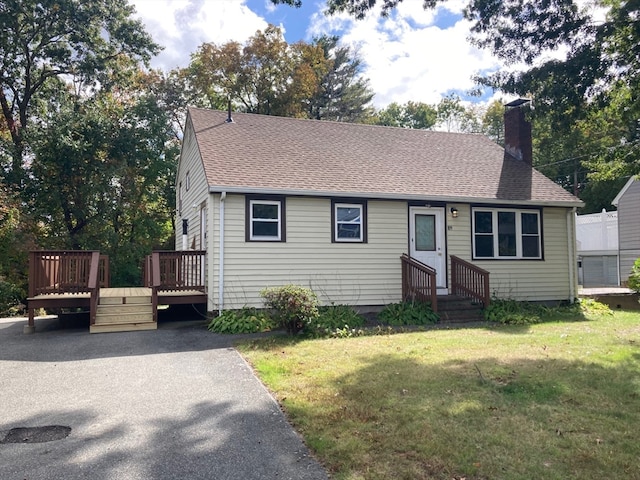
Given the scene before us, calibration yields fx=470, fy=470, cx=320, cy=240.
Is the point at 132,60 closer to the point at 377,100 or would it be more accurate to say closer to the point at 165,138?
the point at 165,138

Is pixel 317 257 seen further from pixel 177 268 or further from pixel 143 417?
pixel 143 417

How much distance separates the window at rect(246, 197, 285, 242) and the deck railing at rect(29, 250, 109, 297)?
3.34 metres

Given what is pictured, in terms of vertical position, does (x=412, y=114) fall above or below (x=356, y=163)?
above

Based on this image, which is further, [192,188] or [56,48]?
[56,48]

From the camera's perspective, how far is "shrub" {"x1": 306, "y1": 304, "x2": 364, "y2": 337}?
9.06m

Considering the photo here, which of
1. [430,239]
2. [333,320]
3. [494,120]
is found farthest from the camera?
[494,120]

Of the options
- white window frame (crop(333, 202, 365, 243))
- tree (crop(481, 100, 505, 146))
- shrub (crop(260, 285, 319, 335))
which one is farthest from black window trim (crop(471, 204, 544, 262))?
tree (crop(481, 100, 505, 146))

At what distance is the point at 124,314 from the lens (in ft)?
32.7

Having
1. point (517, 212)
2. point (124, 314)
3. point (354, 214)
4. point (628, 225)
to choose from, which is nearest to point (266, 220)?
point (354, 214)

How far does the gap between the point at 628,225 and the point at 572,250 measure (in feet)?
38.5

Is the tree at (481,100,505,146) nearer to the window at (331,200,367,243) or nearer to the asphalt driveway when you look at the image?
the window at (331,200,367,243)

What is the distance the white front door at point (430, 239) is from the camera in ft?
38.0

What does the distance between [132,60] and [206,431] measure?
72.3 feet

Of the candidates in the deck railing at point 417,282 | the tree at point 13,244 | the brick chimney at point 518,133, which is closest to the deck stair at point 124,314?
the deck railing at point 417,282
